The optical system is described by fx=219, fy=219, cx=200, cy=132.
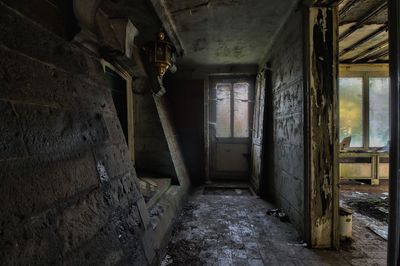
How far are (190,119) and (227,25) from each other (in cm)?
224

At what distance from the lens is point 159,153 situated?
3.34 metres

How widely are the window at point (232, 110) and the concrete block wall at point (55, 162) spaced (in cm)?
345

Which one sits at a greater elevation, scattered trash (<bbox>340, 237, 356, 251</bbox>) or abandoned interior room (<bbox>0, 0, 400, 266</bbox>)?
abandoned interior room (<bbox>0, 0, 400, 266</bbox>)

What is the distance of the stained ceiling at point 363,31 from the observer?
230 cm

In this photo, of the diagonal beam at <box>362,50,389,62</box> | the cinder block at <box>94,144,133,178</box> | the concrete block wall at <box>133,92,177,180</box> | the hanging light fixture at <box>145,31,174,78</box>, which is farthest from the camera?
the diagonal beam at <box>362,50,389,62</box>

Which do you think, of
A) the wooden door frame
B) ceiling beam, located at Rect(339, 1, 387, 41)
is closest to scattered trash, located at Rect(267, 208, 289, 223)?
the wooden door frame

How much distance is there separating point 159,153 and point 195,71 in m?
2.06

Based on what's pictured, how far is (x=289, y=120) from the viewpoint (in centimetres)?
253

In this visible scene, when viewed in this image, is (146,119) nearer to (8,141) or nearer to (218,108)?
(218,108)

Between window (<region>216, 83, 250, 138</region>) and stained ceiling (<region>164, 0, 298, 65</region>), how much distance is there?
2.91 feet

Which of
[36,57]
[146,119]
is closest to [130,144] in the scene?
[146,119]

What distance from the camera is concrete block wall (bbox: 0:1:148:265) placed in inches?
30.5

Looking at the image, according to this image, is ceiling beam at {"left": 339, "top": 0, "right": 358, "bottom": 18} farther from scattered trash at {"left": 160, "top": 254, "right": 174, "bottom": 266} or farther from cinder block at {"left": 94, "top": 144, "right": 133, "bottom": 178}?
scattered trash at {"left": 160, "top": 254, "right": 174, "bottom": 266}

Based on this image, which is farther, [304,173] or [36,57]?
[304,173]
